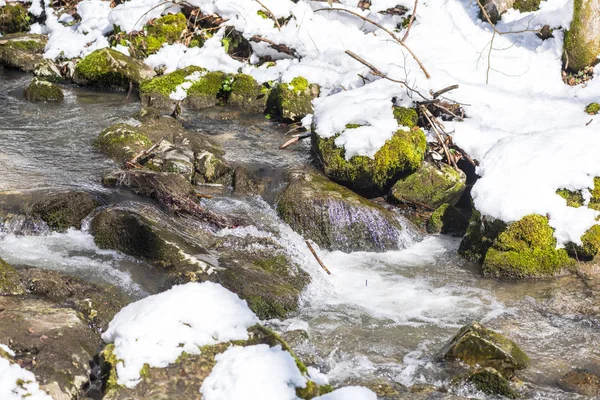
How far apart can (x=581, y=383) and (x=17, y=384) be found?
3.98 metres

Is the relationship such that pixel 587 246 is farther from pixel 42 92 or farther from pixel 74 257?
pixel 42 92

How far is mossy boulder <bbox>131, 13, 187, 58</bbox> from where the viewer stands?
12.9 metres

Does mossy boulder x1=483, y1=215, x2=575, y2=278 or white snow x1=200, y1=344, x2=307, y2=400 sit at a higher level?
white snow x1=200, y1=344, x2=307, y2=400

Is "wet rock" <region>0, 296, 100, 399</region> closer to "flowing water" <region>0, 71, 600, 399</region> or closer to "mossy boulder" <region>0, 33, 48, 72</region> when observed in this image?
"flowing water" <region>0, 71, 600, 399</region>

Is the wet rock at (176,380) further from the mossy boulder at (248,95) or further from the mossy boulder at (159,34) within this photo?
the mossy boulder at (159,34)

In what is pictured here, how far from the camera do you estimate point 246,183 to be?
7984mm

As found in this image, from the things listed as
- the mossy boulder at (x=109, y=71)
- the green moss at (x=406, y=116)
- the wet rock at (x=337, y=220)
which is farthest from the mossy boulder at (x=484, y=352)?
the mossy boulder at (x=109, y=71)

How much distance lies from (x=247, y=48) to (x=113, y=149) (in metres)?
5.10

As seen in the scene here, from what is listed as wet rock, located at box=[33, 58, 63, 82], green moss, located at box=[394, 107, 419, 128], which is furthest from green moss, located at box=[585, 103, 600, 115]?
wet rock, located at box=[33, 58, 63, 82]

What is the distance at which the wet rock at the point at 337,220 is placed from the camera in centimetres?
723

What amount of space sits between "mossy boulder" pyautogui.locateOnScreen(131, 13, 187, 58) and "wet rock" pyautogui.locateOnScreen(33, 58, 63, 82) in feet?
5.52

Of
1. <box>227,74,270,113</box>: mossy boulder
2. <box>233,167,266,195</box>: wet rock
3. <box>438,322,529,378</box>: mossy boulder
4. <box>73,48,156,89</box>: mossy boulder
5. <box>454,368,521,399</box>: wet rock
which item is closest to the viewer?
<box>454,368,521,399</box>: wet rock

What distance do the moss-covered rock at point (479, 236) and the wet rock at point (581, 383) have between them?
2.30m

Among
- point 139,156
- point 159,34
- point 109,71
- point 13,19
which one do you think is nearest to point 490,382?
point 139,156
